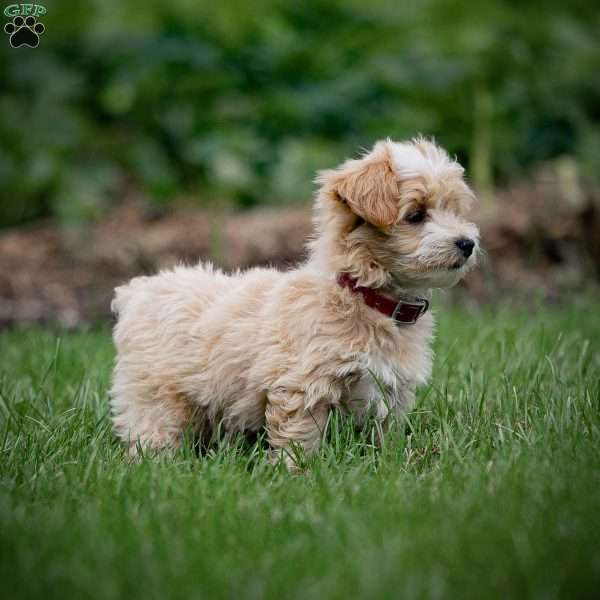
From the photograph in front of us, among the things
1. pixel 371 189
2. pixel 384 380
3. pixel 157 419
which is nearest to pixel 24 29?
pixel 157 419

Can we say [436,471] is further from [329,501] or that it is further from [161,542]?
[161,542]

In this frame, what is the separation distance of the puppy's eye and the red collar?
1.12 feet

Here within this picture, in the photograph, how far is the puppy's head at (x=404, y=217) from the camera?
3625 millimetres

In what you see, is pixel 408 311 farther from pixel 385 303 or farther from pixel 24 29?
pixel 24 29

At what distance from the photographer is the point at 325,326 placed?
359cm

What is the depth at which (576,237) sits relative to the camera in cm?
804

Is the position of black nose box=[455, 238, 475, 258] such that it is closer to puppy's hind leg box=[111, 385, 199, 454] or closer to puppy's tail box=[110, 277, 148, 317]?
puppy's hind leg box=[111, 385, 199, 454]

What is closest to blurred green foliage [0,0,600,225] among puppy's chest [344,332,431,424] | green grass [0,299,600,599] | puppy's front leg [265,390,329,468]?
green grass [0,299,600,599]

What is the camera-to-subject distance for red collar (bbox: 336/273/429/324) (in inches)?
145

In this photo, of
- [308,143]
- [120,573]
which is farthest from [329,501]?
[308,143]

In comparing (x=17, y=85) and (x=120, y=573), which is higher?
(x=17, y=85)

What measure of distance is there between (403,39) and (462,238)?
6.19 m

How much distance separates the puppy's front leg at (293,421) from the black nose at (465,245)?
0.87m

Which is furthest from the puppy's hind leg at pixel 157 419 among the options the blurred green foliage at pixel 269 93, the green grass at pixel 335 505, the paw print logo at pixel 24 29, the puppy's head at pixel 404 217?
the blurred green foliage at pixel 269 93
